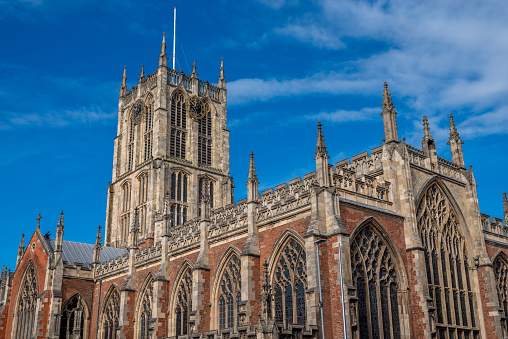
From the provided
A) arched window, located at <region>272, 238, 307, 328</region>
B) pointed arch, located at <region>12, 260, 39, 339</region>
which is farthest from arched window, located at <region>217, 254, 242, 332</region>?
pointed arch, located at <region>12, 260, 39, 339</region>

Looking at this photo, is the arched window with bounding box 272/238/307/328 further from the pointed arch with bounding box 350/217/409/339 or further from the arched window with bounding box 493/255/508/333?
the arched window with bounding box 493/255/508/333

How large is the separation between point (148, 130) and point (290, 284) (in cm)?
4067

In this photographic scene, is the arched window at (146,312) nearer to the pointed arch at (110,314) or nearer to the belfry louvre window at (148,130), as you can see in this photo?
the pointed arch at (110,314)

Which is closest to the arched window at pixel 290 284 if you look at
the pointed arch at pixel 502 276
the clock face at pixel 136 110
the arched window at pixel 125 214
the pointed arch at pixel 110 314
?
the pointed arch at pixel 502 276

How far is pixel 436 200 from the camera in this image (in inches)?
1352

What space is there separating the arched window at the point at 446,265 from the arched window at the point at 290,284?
7.46 meters

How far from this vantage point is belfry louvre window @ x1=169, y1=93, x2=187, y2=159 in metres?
64.4

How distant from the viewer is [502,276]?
1454 inches

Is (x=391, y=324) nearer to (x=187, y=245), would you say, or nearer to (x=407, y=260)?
(x=407, y=260)

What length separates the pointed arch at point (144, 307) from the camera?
135 feet

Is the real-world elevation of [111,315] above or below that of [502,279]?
below

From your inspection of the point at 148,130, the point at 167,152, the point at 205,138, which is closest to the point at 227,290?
the point at 167,152

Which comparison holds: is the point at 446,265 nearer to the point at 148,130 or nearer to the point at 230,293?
the point at 230,293

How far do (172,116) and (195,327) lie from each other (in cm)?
3628
